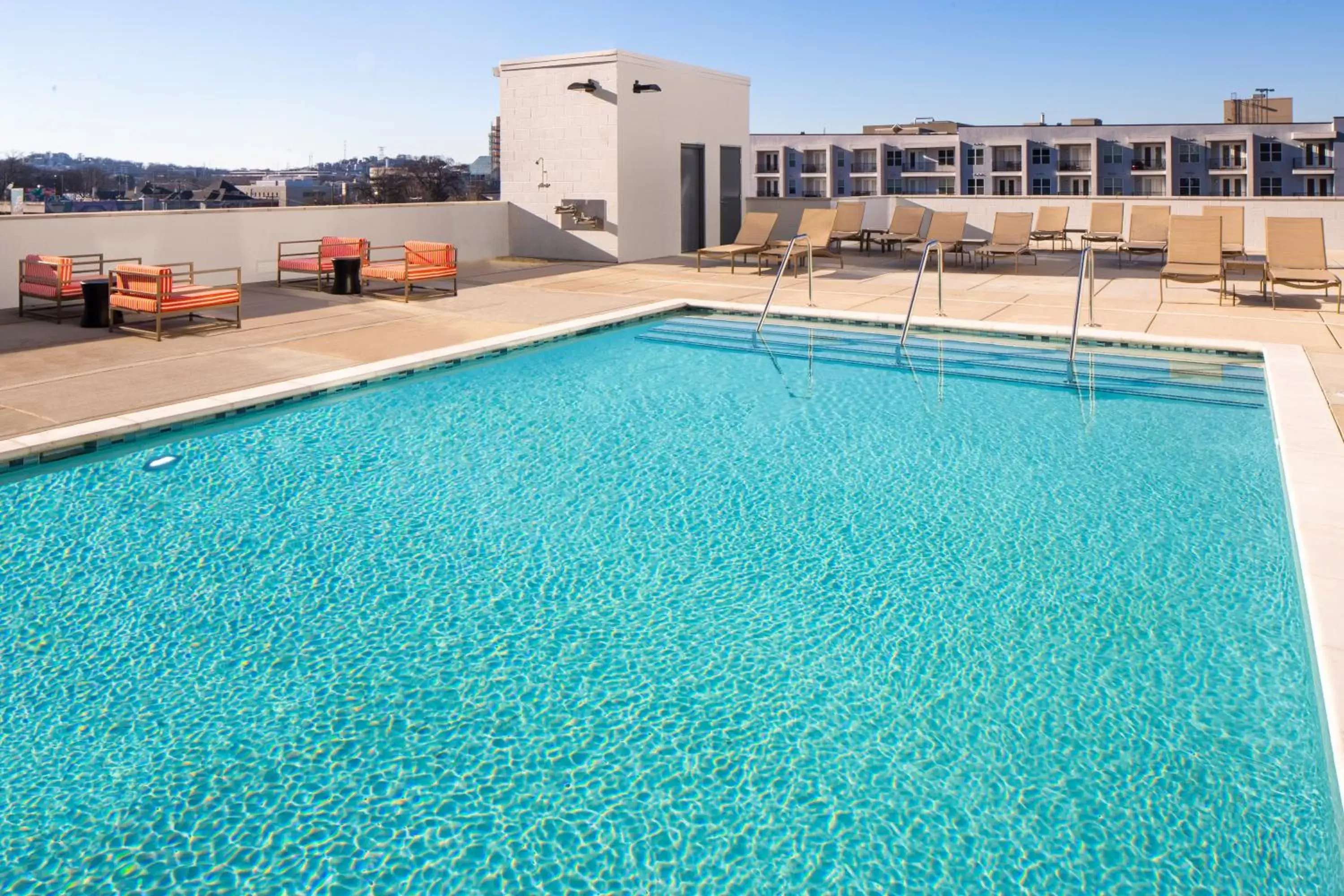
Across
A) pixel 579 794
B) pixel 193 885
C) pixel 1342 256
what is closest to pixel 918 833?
pixel 579 794

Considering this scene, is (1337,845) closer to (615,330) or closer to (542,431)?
(542,431)

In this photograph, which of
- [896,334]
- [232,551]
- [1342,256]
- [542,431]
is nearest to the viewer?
[232,551]

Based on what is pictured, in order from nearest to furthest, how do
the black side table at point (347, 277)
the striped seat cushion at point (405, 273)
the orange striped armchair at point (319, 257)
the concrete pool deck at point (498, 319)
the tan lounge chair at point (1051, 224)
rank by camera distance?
1. the concrete pool deck at point (498, 319)
2. the striped seat cushion at point (405, 273)
3. the black side table at point (347, 277)
4. the orange striped armchair at point (319, 257)
5. the tan lounge chair at point (1051, 224)

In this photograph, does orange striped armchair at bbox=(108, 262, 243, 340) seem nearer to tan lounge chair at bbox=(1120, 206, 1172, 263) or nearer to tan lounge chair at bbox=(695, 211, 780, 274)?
tan lounge chair at bbox=(695, 211, 780, 274)

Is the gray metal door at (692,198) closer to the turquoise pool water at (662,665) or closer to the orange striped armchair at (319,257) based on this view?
the orange striped armchair at (319,257)

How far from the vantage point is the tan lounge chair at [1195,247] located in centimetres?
1210

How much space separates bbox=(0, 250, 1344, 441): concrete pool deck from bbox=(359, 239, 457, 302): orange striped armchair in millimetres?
344

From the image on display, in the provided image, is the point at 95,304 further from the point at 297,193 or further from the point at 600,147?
the point at 600,147

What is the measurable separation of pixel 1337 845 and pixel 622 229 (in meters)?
14.7

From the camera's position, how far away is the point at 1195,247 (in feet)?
40.5

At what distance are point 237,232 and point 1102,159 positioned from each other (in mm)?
98874

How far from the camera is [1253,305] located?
11.3 metres

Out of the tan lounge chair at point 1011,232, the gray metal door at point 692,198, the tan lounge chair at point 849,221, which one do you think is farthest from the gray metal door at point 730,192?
the tan lounge chair at point 1011,232

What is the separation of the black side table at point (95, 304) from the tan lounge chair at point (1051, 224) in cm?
1297
